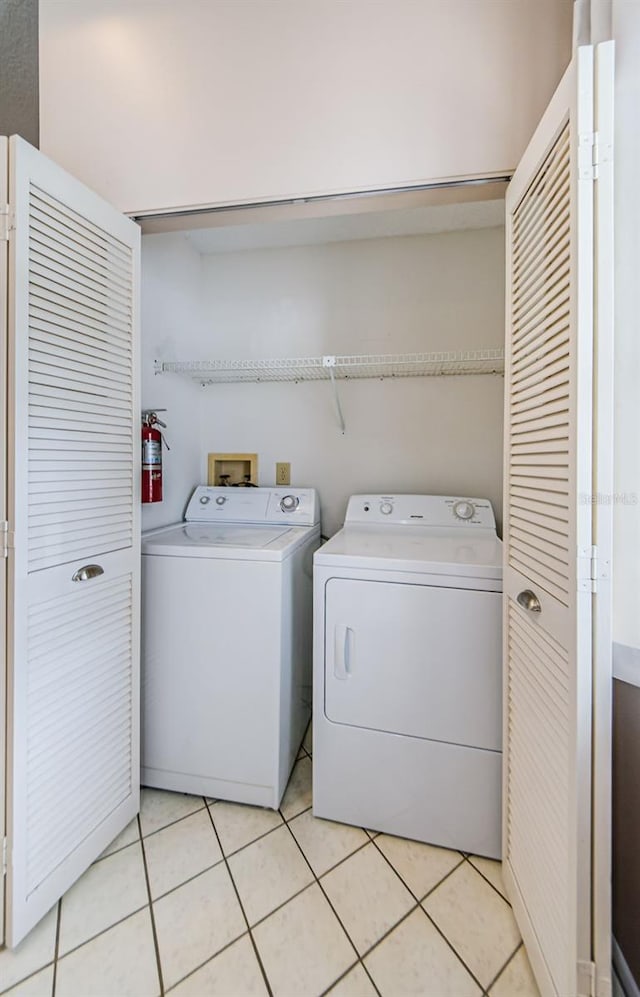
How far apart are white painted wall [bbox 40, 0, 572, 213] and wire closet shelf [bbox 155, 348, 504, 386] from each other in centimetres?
68

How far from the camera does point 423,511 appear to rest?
2.03 metres

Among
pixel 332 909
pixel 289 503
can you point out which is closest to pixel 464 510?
pixel 289 503

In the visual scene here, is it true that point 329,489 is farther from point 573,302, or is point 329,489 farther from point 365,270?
point 573,302

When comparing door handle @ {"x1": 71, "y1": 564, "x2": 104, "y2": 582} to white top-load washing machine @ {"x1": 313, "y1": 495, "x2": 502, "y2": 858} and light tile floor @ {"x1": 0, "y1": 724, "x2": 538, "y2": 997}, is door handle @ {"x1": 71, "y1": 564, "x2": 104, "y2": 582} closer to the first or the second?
white top-load washing machine @ {"x1": 313, "y1": 495, "x2": 502, "y2": 858}

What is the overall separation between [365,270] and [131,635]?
6.68 ft

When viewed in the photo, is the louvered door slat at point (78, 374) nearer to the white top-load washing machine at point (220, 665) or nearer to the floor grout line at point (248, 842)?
the white top-load washing machine at point (220, 665)

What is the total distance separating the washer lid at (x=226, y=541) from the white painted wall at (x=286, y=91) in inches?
43.9

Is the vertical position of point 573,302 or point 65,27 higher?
point 65,27

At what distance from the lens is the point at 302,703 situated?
185cm

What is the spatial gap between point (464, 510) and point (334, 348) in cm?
109

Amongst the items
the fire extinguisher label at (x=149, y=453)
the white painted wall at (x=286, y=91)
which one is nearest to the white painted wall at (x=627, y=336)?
the white painted wall at (x=286, y=91)

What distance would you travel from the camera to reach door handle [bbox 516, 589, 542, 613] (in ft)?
3.16

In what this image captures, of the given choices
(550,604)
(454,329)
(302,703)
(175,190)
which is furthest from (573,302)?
(302,703)

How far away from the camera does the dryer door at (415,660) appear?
129cm
